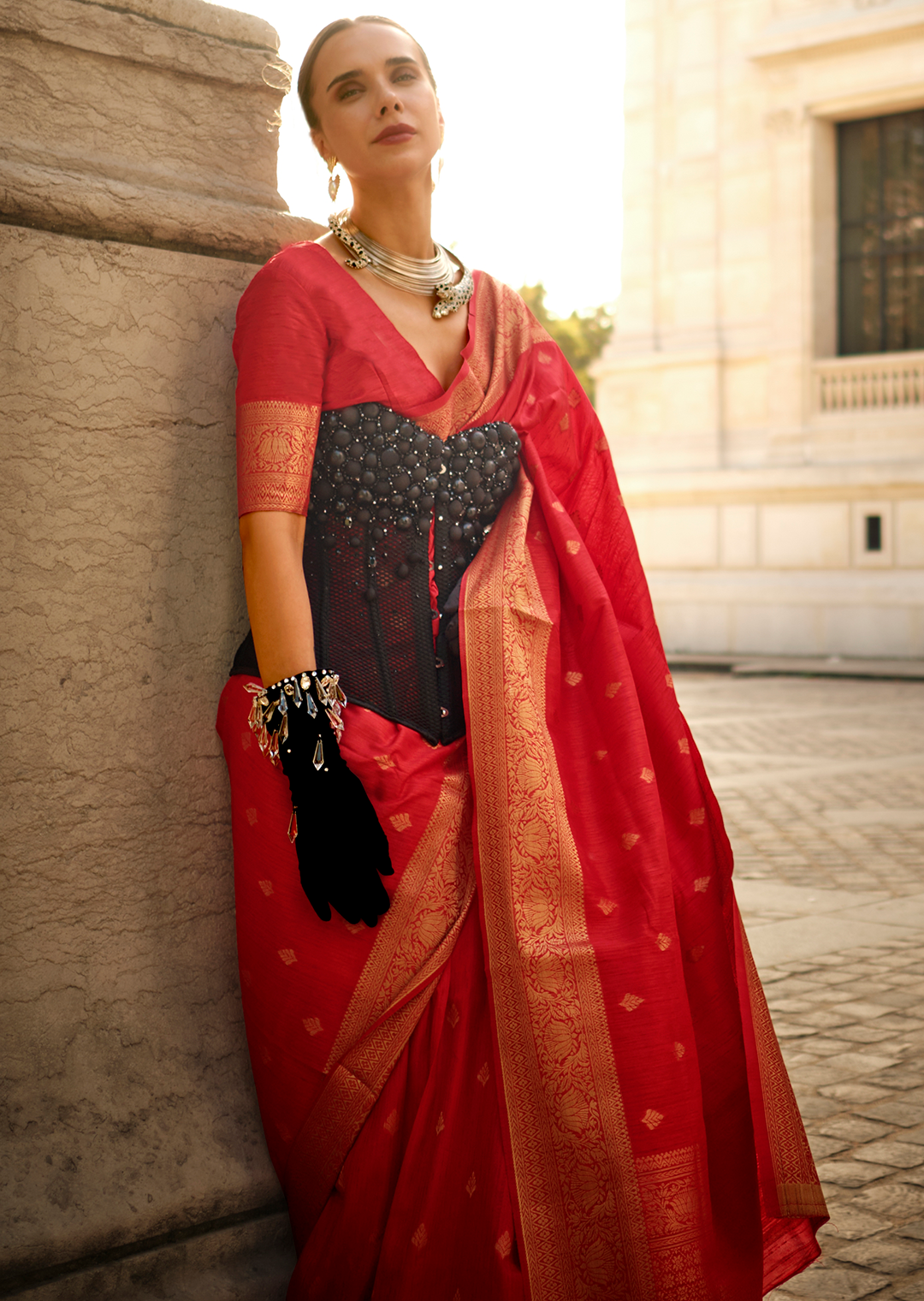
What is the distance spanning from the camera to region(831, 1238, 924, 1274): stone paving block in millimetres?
2441

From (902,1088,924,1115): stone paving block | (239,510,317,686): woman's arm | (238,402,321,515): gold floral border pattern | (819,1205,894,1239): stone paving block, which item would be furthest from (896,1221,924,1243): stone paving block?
(238,402,321,515): gold floral border pattern

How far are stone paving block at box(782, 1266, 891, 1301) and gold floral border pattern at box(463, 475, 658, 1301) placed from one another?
502mm

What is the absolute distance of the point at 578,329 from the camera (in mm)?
46375

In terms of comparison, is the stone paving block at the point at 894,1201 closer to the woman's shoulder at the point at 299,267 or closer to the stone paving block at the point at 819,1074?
the stone paving block at the point at 819,1074

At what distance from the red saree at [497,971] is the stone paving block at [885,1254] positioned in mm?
247

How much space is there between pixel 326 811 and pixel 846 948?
2920 mm

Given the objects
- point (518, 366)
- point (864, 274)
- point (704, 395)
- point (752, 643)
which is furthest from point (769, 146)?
point (518, 366)

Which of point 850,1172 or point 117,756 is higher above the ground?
point 117,756

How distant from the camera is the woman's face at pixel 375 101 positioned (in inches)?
86.0

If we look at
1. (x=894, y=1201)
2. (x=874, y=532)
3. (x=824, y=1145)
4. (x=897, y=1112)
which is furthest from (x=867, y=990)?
(x=874, y=532)

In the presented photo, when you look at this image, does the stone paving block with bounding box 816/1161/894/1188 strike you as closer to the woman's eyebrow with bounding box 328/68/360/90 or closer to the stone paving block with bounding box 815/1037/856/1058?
the stone paving block with bounding box 815/1037/856/1058

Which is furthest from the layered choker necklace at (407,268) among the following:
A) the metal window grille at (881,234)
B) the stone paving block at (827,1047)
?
the metal window grille at (881,234)

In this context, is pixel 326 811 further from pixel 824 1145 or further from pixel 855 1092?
pixel 855 1092

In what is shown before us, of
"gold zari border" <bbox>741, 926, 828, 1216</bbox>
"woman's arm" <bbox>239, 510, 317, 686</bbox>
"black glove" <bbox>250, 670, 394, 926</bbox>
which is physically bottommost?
"gold zari border" <bbox>741, 926, 828, 1216</bbox>
